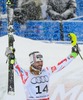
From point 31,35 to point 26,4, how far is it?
77 cm

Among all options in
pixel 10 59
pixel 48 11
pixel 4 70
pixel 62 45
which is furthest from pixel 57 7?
pixel 10 59

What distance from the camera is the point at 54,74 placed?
10344 millimetres

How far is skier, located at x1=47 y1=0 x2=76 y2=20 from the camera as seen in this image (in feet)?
39.0

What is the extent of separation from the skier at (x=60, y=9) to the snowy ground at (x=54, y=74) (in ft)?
2.45

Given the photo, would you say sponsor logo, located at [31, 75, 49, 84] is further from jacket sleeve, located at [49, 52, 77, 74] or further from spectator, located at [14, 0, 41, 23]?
spectator, located at [14, 0, 41, 23]

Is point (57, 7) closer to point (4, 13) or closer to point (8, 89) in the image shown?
point (4, 13)

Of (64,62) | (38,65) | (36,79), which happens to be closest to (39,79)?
(36,79)

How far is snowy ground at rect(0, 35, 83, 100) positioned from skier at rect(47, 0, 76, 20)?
2.45ft

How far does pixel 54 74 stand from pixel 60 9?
2175 millimetres

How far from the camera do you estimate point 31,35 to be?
38.8 ft

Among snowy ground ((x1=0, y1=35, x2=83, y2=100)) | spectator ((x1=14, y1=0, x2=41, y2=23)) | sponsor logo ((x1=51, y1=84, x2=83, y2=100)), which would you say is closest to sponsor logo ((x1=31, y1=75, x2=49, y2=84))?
snowy ground ((x1=0, y1=35, x2=83, y2=100))

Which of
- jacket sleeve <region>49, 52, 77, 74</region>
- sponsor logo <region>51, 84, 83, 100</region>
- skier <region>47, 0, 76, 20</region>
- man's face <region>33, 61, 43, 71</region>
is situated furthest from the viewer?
skier <region>47, 0, 76, 20</region>

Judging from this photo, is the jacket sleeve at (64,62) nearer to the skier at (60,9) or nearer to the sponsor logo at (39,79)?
the sponsor logo at (39,79)

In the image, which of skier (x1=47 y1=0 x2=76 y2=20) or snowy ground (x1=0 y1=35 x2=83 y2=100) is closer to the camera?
snowy ground (x1=0 y1=35 x2=83 y2=100)
